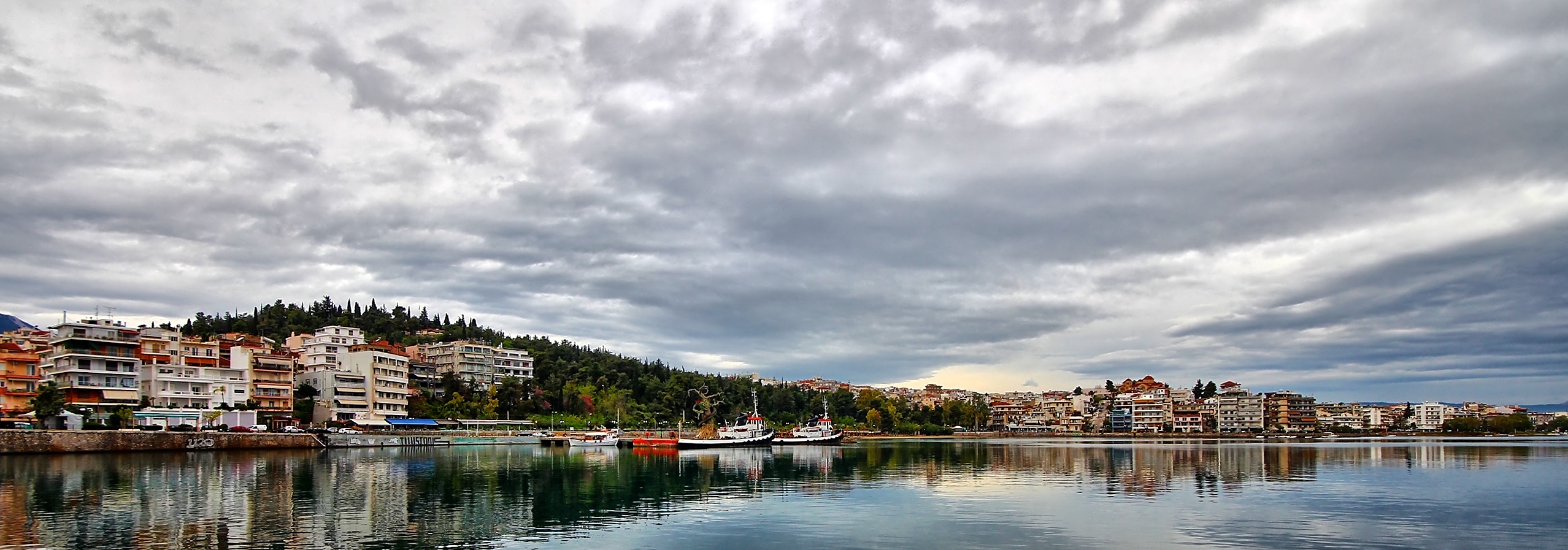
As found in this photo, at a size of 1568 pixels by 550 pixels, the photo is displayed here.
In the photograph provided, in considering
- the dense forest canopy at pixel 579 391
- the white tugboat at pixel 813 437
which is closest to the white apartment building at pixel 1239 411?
the dense forest canopy at pixel 579 391

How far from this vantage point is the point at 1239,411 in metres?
173

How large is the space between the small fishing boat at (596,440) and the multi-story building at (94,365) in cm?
3817

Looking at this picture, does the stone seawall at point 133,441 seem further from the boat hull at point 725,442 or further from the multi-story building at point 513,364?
the multi-story building at point 513,364

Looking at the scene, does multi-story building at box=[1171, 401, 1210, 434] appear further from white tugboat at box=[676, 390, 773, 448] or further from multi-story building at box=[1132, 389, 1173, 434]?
white tugboat at box=[676, 390, 773, 448]

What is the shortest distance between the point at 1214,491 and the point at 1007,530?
1795cm

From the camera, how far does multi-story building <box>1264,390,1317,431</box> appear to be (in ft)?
572

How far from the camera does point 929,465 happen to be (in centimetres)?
6203

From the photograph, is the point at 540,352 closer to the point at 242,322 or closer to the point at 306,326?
the point at 306,326

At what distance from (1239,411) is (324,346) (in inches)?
5893

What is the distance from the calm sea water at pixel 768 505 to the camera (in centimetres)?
2634

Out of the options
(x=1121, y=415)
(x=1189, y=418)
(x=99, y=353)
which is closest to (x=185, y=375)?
(x=99, y=353)

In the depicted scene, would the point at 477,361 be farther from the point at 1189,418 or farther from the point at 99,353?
the point at 1189,418

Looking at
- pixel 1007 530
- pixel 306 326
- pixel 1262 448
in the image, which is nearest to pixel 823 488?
pixel 1007 530

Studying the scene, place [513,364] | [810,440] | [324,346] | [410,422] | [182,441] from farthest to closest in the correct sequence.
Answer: [513,364] < [810,440] < [324,346] < [410,422] < [182,441]
